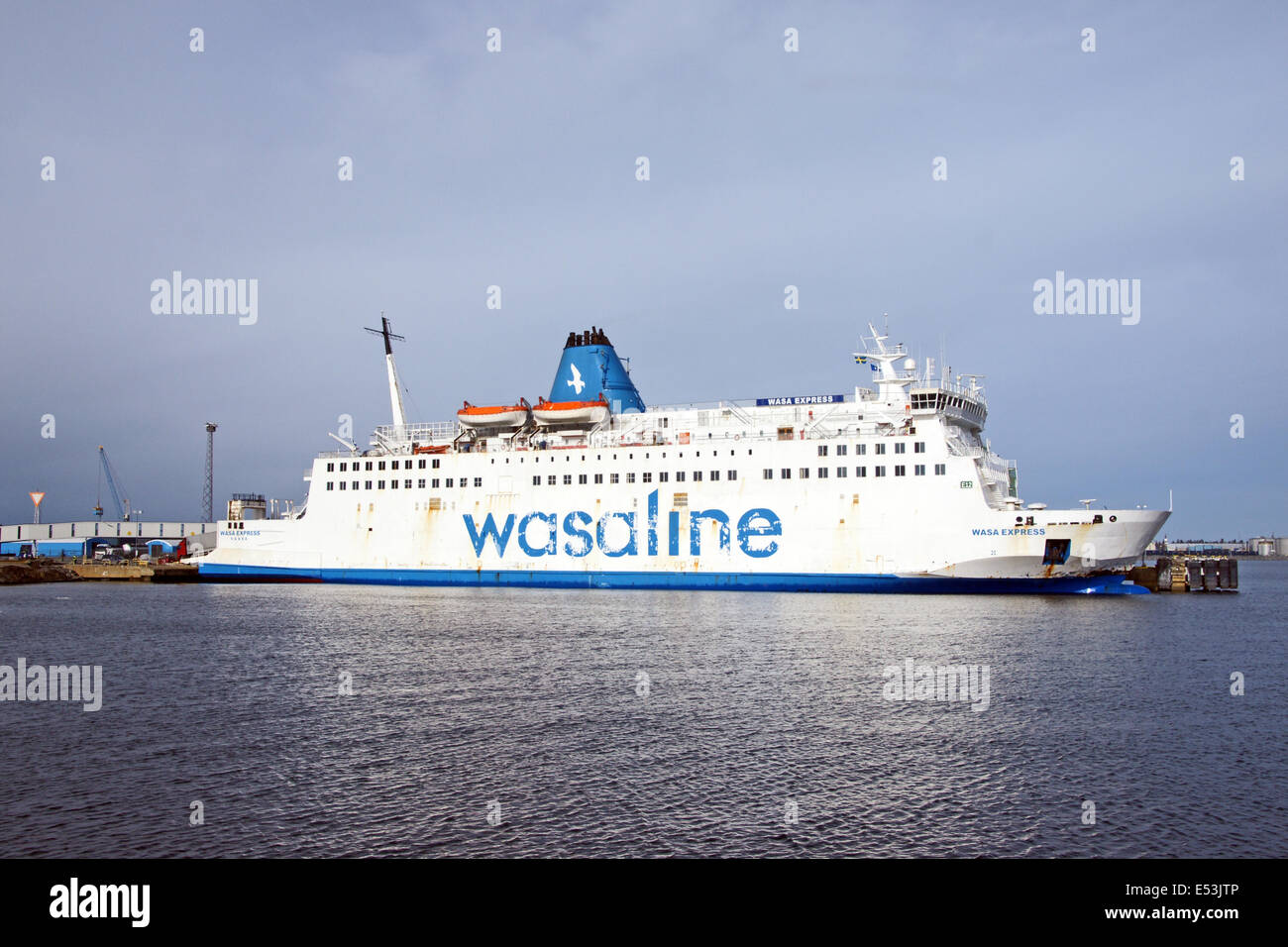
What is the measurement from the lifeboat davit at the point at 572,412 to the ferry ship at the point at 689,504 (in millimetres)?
97

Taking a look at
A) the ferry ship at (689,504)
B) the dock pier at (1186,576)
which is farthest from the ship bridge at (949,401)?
the dock pier at (1186,576)

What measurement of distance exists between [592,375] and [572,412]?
Result: 2.91 m

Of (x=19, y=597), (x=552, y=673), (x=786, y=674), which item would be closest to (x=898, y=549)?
(x=786, y=674)

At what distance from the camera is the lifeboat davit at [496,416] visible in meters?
45.6

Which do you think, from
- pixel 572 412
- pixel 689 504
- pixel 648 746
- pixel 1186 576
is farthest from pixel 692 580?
pixel 1186 576

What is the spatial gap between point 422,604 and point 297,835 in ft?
88.6

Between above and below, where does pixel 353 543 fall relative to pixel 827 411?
below

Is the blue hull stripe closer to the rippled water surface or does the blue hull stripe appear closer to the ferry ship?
the ferry ship

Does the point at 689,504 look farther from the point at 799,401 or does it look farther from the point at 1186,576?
the point at 1186,576

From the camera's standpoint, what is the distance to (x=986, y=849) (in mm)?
9836

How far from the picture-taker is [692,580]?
40781 mm

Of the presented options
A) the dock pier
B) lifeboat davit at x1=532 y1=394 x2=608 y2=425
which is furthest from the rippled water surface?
the dock pier
